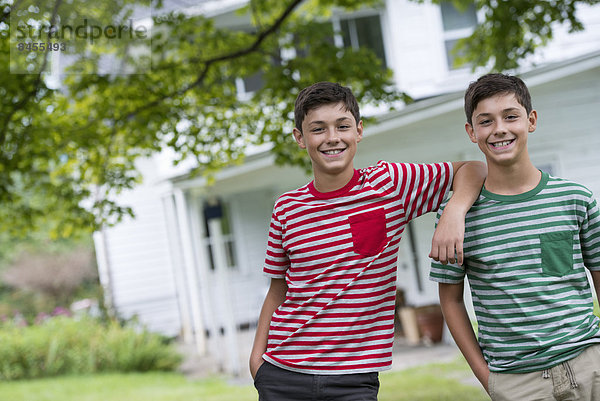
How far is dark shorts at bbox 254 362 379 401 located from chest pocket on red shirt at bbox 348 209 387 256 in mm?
428

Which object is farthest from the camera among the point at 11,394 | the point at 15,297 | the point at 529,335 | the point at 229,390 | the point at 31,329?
the point at 15,297

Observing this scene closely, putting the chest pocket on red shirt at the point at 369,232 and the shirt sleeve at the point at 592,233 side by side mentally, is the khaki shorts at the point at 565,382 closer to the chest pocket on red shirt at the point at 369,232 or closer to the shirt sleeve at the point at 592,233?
the shirt sleeve at the point at 592,233

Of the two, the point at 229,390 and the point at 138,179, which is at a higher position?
the point at 138,179

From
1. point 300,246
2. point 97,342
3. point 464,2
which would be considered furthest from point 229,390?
point 300,246

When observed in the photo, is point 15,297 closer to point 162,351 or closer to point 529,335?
point 162,351

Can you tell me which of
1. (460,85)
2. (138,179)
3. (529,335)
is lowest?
(529,335)

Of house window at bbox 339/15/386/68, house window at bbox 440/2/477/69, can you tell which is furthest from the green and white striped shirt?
house window at bbox 339/15/386/68

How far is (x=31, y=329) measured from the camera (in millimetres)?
12234

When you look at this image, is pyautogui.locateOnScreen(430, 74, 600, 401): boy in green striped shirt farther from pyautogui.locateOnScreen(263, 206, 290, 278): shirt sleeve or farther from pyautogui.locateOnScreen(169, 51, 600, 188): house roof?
pyautogui.locateOnScreen(169, 51, 600, 188): house roof

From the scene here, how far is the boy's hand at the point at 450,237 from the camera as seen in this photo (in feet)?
7.29

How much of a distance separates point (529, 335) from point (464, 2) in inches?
235

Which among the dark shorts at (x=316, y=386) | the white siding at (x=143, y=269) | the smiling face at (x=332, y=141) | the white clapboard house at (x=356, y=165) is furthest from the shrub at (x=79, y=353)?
the smiling face at (x=332, y=141)

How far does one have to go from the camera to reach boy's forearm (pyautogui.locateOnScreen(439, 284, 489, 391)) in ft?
7.82

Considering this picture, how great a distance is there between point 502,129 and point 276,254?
3.09 feet
